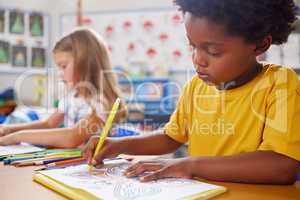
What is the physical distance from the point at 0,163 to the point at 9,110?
115cm

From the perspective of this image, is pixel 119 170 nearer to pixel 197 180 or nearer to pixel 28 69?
pixel 197 180

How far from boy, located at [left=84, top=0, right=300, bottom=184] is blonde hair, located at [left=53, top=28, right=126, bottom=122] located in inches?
19.4

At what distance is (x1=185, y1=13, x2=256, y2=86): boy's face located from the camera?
25.6 inches

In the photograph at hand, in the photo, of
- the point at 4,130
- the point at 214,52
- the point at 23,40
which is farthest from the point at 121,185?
the point at 23,40

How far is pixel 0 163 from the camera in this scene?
0.74 meters

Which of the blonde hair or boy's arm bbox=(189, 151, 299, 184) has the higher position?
the blonde hair

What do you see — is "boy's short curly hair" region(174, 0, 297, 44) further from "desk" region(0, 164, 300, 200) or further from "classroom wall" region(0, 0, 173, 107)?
"classroom wall" region(0, 0, 173, 107)

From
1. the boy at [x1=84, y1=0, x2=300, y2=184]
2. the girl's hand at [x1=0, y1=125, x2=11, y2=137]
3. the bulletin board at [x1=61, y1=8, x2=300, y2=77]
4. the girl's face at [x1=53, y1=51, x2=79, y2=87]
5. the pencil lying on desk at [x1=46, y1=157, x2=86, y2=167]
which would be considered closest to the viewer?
the boy at [x1=84, y1=0, x2=300, y2=184]

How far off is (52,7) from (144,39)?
663mm

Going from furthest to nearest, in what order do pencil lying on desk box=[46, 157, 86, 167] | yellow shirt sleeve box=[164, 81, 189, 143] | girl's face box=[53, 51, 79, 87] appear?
girl's face box=[53, 51, 79, 87] < yellow shirt sleeve box=[164, 81, 189, 143] < pencil lying on desk box=[46, 157, 86, 167]

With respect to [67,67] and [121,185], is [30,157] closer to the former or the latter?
[121,185]

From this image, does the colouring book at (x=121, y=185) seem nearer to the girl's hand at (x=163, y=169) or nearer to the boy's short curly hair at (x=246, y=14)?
the girl's hand at (x=163, y=169)

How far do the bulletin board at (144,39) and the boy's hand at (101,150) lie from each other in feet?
4.23

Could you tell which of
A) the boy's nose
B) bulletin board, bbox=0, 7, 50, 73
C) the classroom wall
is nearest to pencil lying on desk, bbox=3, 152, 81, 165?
the boy's nose
